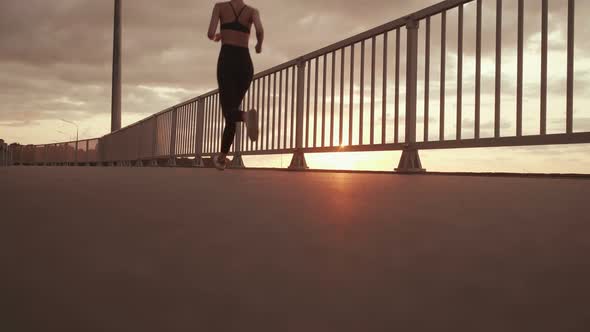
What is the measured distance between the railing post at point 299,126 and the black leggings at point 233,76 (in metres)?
1.58

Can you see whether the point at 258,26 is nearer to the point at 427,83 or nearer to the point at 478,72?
the point at 427,83

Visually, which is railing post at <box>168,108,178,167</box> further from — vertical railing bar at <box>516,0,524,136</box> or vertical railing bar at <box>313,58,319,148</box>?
vertical railing bar at <box>516,0,524,136</box>

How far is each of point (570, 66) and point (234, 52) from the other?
289 cm

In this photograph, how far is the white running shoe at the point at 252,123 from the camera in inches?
217

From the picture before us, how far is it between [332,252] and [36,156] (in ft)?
125

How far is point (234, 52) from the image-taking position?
532cm

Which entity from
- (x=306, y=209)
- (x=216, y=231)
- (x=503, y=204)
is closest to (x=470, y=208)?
(x=503, y=204)

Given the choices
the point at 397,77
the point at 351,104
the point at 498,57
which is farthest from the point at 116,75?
the point at 498,57

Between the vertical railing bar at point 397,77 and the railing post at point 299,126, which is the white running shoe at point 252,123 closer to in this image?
the vertical railing bar at point 397,77

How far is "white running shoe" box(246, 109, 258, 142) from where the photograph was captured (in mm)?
5508

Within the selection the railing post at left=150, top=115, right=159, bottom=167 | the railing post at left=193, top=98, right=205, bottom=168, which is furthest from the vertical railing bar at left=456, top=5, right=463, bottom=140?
the railing post at left=150, top=115, right=159, bottom=167

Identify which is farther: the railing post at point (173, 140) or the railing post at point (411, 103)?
the railing post at point (173, 140)

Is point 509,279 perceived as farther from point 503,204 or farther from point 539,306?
point 503,204

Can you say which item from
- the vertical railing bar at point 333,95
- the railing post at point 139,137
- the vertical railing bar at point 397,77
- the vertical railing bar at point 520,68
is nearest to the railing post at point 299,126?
the vertical railing bar at point 333,95
